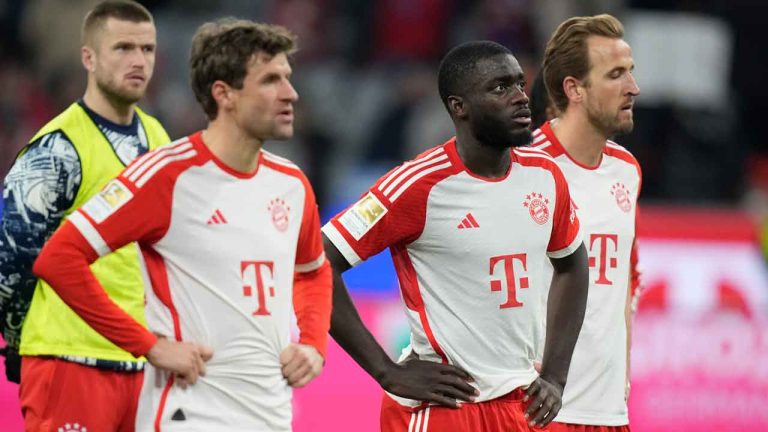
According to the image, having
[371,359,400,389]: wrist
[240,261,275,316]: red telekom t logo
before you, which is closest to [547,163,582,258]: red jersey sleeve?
[371,359,400,389]: wrist

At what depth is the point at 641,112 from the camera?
14352 mm

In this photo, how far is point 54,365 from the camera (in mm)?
6633

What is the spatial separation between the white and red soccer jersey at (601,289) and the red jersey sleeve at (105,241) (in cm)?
221

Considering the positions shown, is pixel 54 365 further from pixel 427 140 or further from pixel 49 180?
pixel 427 140

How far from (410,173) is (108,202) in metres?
1.28

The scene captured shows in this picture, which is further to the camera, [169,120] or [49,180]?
[169,120]

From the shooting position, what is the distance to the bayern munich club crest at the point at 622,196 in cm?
679

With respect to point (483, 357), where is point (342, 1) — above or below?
above

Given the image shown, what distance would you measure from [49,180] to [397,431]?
75.3 inches

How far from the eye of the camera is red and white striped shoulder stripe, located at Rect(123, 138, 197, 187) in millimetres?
5281

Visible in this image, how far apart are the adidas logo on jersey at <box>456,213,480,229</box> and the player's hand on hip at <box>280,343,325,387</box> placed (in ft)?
2.72

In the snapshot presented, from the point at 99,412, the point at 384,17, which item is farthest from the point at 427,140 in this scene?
the point at 99,412

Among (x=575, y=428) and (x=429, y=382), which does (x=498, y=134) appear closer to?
(x=429, y=382)

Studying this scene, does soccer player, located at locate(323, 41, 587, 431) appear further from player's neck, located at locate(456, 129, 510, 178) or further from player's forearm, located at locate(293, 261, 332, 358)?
player's forearm, located at locate(293, 261, 332, 358)
